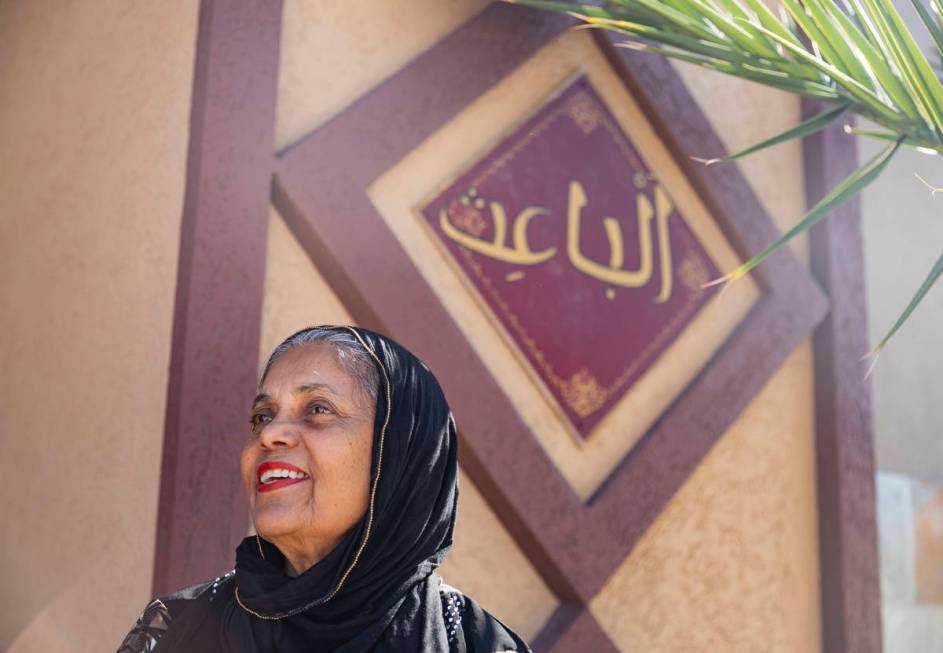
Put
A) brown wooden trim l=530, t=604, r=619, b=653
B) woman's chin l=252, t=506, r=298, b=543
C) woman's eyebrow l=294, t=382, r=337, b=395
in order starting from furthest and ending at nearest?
brown wooden trim l=530, t=604, r=619, b=653, woman's eyebrow l=294, t=382, r=337, b=395, woman's chin l=252, t=506, r=298, b=543

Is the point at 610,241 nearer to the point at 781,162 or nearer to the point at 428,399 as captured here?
the point at 781,162

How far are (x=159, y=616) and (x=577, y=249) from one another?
236 cm

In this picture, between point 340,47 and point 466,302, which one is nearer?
point 340,47

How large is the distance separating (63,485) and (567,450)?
1.46 m

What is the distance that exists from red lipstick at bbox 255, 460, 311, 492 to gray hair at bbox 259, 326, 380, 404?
17 cm

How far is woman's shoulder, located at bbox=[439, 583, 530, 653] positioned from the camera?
194 centimetres

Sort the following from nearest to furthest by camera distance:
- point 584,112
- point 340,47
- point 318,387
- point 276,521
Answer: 1. point 276,521
2. point 318,387
3. point 340,47
4. point 584,112

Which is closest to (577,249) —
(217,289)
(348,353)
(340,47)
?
(340,47)

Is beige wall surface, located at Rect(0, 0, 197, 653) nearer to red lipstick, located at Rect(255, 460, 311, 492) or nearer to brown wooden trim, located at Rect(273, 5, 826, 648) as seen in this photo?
brown wooden trim, located at Rect(273, 5, 826, 648)

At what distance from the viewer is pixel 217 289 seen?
3230 millimetres

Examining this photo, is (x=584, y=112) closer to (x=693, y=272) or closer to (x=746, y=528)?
(x=693, y=272)

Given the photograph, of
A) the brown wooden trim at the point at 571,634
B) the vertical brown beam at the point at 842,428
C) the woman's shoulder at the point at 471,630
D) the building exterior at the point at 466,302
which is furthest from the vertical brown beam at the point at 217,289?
the vertical brown beam at the point at 842,428

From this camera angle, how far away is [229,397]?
126 inches

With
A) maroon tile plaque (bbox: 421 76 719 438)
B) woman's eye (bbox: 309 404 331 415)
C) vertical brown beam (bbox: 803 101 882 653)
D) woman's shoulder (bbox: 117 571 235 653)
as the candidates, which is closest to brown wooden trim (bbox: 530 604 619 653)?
maroon tile plaque (bbox: 421 76 719 438)
